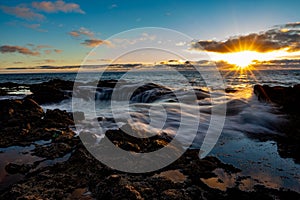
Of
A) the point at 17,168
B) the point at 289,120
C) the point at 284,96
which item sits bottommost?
the point at 289,120

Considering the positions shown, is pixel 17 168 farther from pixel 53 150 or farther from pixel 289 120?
pixel 289 120

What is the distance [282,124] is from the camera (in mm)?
9188

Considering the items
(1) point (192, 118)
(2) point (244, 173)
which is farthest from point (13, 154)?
(1) point (192, 118)


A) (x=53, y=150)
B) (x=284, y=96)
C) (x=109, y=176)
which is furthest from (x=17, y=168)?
(x=284, y=96)

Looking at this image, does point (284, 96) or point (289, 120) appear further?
point (284, 96)

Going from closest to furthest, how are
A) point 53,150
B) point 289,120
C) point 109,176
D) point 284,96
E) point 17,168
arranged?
1. point 109,176
2. point 17,168
3. point 53,150
4. point 289,120
5. point 284,96

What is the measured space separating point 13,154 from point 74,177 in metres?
2.38

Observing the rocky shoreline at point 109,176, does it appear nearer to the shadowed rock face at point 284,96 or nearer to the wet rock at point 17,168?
the wet rock at point 17,168

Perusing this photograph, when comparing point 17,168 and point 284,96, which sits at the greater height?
point 284,96

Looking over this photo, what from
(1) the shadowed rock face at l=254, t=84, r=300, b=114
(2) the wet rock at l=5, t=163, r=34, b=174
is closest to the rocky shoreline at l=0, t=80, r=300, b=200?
(2) the wet rock at l=5, t=163, r=34, b=174

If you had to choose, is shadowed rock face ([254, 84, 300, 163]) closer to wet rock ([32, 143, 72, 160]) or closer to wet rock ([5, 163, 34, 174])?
wet rock ([32, 143, 72, 160])

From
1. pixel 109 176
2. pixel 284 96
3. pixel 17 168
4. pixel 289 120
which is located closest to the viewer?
pixel 109 176

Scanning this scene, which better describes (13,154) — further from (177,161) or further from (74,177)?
(177,161)

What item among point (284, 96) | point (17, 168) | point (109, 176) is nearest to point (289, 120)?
point (284, 96)
